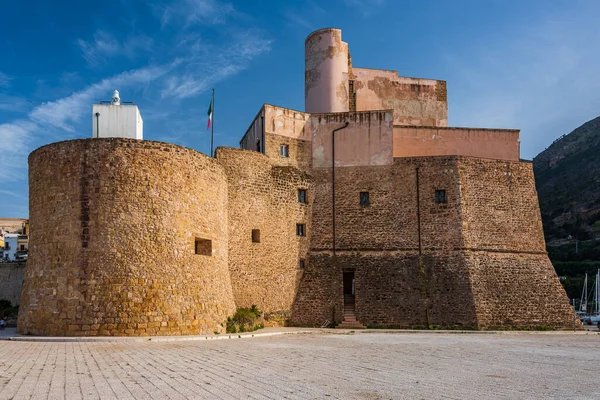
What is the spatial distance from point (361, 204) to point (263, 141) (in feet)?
16.7

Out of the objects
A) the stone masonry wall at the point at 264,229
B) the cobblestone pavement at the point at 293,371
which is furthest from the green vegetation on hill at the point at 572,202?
the cobblestone pavement at the point at 293,371

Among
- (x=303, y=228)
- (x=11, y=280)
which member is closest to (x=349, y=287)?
(x=303, y=228)

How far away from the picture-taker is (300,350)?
1380 centimetres

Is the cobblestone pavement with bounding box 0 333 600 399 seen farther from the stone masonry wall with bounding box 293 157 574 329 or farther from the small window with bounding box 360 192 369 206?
the small window with bounding box 360 192 369 206

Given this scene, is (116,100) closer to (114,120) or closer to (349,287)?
(114,120)

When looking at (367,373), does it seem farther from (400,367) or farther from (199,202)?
(199,202)

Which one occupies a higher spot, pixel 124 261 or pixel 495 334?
pixel 124 261

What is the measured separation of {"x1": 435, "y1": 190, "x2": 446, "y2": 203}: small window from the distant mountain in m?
54.0

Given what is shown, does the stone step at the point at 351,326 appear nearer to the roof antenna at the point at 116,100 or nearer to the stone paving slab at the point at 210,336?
the stone paving slab at the point at 210,336

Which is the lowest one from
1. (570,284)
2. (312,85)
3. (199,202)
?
(570,284)

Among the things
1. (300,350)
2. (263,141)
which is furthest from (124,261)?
(263,141)

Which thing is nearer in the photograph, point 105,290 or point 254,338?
point 105,290

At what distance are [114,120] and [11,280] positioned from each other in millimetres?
22415

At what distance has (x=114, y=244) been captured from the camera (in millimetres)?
17281
